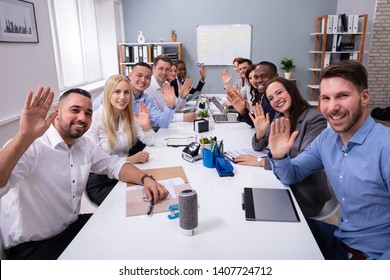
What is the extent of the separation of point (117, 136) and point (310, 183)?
4.28 feet

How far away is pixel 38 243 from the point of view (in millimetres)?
1311

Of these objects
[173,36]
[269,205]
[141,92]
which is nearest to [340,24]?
[173,36]

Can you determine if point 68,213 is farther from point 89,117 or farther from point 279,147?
point 279,147

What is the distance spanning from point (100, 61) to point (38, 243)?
16.3ft

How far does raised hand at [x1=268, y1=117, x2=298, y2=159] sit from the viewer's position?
4.83 feet

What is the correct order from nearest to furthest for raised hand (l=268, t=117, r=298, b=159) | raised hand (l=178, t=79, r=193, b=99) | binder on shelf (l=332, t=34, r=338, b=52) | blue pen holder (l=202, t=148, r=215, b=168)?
raised hand (l=268, t=117, r=298, b=159) < blue pen holder (l=202, t=148, r=215, b=168) < raised hand (l=178, t=79, r=193, b=99) < binder on shelf (l=332, t=34, r=338, b=52)

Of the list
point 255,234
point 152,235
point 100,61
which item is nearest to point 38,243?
point 152,235

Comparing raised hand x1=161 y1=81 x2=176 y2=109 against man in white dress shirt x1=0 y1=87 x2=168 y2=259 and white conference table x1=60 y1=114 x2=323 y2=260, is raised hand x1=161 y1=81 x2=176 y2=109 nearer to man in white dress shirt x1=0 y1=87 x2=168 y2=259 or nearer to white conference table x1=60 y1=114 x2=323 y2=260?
man in white dress shirt x1=0 y1=87 x2=168 y2=259

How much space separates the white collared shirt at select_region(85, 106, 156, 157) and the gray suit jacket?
0.93 metres

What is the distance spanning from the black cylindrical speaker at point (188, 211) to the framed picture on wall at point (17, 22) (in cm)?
262

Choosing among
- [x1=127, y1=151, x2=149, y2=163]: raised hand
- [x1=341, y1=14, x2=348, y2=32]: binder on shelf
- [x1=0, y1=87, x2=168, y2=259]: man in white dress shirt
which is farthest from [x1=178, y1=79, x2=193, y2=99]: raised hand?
[x1=341, y1=14, x2=348, y2=32]: binder on shelf

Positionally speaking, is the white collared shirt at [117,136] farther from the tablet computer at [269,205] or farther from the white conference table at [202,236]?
the tablet computer at [269,205]

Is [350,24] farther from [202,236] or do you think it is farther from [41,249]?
Result: [41,249]

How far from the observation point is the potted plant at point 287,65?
5707 mm
